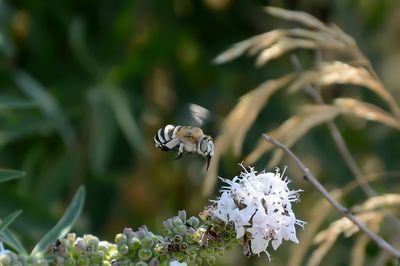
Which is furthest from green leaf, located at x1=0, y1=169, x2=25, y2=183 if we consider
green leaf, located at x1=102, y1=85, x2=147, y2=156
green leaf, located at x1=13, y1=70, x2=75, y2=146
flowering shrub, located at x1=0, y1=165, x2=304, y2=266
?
green leaf, located at x1=102, y1=85, x2=147, y2=156

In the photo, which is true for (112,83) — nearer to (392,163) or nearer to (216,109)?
(216,109)

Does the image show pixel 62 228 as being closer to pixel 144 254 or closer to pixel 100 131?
pixel 144 254

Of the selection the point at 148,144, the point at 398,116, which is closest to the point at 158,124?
the point at 148,144

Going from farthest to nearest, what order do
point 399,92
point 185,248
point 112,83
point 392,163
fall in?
point 399,92 < point 392,163 < point 112,83 < point 185,248

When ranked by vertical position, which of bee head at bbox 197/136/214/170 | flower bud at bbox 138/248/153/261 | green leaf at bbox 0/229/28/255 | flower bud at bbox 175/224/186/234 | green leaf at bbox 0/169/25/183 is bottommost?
flower bud at bbox 138/248/153/261

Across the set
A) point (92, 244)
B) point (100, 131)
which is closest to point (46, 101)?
point (100, 131)

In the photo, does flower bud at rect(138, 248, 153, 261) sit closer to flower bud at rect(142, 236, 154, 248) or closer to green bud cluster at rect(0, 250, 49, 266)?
flower bud at rect(142, 236, 154, 248)

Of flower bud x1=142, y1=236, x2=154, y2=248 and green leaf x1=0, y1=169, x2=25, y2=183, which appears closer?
flower bud x1=142, y1=236, x2=154, y2=248
